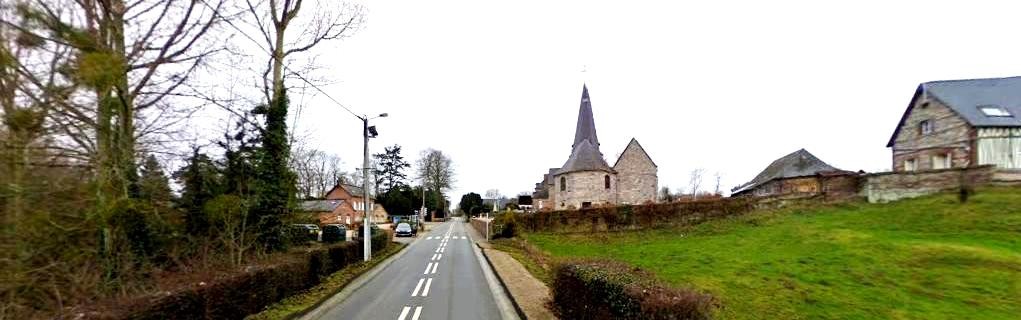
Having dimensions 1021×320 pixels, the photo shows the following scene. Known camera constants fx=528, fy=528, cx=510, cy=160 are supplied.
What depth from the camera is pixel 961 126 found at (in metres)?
29.5

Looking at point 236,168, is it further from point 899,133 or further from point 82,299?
point 899,133

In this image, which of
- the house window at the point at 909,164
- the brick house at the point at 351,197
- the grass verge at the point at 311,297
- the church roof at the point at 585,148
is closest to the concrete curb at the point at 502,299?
the grass verge at the point at 311,297

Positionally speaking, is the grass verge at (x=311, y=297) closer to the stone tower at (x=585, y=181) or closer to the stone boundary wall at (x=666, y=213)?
the stone boundary wall at (x=666, y=213)

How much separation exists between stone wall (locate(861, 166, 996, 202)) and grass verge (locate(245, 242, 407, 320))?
27404 millimetres

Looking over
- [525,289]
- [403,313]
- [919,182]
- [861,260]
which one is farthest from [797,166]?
[403,313]

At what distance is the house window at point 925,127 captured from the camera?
32.5 m

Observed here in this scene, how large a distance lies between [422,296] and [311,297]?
8.78 ft

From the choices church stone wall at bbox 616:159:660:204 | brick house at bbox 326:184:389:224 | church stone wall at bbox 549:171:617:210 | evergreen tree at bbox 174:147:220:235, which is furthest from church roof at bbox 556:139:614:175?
evergreen tree at bbox 174:147:220:235

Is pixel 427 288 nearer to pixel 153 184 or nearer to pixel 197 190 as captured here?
pixel 197 190

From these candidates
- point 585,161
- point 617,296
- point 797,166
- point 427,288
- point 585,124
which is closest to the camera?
point 617,296

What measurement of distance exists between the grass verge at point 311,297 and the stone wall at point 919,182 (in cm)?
2740

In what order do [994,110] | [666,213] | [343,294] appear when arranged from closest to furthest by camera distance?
[343,294], [994,110], [666,213]

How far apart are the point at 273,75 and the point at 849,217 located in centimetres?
2615

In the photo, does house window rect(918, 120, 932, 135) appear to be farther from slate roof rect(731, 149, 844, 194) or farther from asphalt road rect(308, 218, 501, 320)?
asphalt road rect(308, 218, 501, 320)
